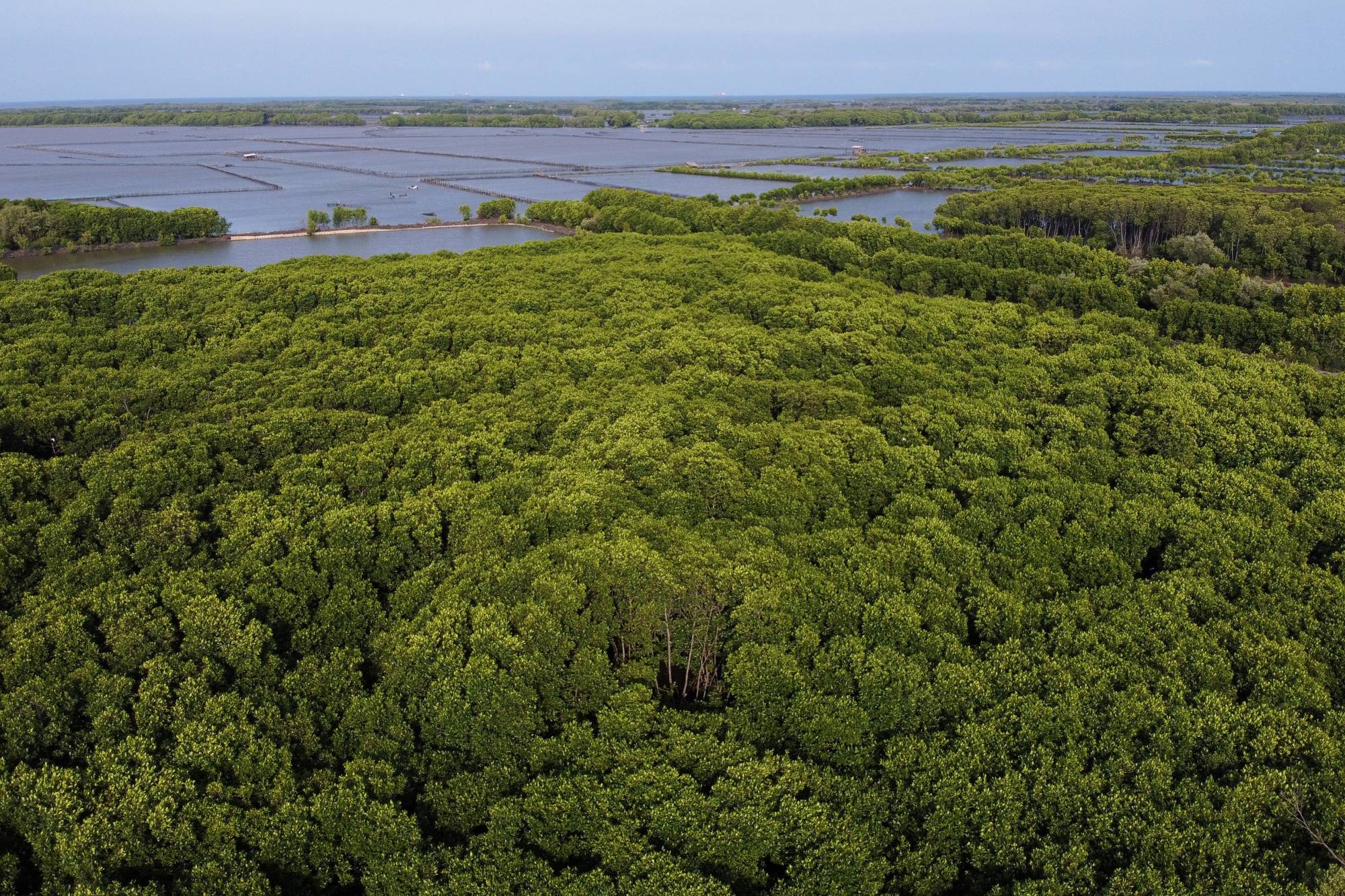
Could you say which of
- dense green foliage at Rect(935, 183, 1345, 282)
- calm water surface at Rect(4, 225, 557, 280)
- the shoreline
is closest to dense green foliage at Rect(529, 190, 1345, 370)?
dense green foliage at Rect(935, 183, 1345, 282)

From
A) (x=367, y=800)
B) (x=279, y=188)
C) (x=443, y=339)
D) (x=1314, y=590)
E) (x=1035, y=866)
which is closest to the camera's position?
(x=1035, y=866)

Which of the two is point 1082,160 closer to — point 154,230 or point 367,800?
point 154,230

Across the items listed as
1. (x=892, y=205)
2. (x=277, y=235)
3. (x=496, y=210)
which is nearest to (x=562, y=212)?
(x=496, y=210)

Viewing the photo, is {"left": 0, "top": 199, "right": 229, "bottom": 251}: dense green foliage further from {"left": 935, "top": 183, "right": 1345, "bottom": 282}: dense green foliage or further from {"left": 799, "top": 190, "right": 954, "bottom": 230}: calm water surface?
{"left": 935, "top": 183, "right": 1345, "bottom": 282}: dense green foliage

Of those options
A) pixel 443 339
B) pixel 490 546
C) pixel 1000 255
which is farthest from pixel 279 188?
pixel 490 546

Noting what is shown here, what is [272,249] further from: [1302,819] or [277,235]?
[1302,819]

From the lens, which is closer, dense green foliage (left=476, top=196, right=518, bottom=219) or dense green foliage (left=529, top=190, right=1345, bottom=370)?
dense green foliage (left=529, top=190, right=1345, bottom=370)

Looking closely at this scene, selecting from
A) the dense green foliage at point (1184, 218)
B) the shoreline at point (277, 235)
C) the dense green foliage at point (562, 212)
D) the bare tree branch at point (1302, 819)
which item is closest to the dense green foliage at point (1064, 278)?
the dense green foliage at point (1184, 218)
